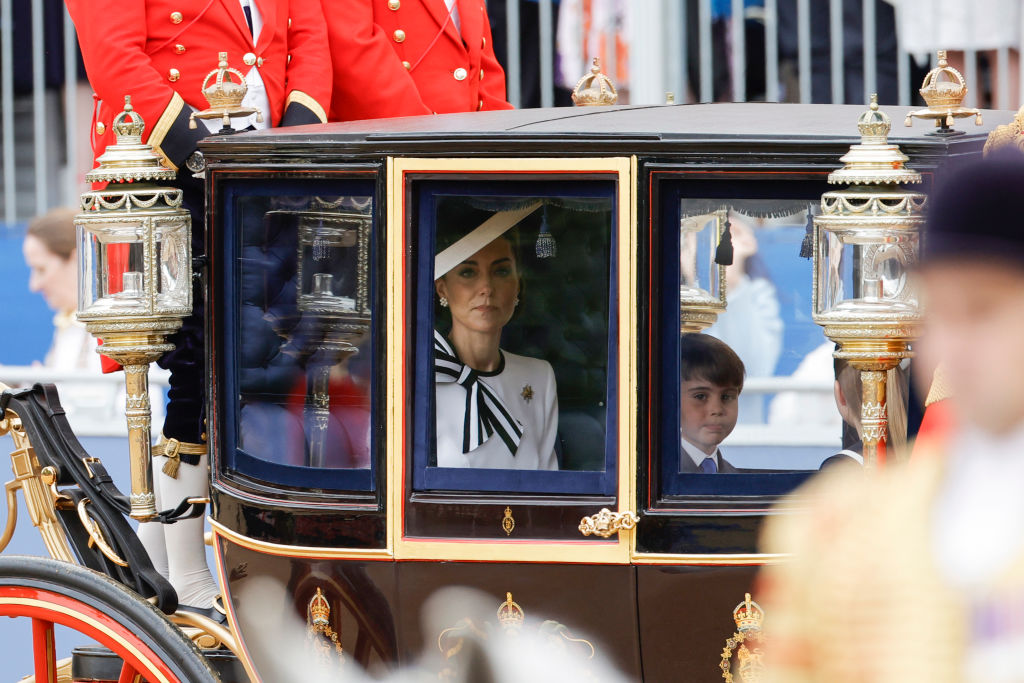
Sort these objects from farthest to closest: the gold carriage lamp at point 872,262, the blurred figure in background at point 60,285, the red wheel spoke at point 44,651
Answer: the blurred figure in background at point 60,285
the red wheel spoke at point 44,651
the gold carriage lamp at point 872,262

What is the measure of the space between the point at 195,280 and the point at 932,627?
1.87 m

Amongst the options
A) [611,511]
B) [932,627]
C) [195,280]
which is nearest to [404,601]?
[611,511]

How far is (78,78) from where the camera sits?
17.2ft

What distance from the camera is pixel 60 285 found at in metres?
5.13

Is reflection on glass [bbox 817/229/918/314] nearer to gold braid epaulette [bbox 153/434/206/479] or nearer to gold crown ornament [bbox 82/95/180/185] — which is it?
gold crown ornament [bbox 82/95/180/185]

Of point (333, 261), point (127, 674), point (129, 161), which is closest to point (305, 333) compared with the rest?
point (333, 261)

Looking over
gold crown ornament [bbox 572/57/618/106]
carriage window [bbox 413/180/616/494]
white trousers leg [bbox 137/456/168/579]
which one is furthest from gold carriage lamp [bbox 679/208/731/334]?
white trousers leg [bbox 137/456/168/579]

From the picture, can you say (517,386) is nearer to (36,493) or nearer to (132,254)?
(132,254)

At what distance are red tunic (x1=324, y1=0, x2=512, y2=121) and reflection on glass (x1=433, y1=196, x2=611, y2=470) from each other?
1.12 m

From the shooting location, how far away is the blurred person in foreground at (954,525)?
1132 mm

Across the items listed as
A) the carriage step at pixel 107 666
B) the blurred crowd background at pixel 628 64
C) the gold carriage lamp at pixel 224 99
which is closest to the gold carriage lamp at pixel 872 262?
the gold carriage lamp at pixel 224 99

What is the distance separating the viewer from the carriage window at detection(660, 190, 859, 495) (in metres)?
2.22

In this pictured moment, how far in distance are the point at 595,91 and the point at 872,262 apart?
3.19 feet

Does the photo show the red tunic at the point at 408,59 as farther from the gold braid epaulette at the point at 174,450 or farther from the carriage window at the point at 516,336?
the carriage window at the point at 516,336
